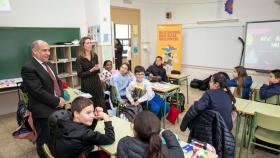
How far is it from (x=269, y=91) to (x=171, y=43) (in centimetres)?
402

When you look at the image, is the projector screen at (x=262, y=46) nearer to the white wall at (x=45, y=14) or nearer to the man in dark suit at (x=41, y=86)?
the white wall at (x=45, y=14)

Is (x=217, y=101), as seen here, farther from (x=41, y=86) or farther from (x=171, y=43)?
(x=171, y=43)

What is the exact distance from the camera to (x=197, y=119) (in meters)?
2.24

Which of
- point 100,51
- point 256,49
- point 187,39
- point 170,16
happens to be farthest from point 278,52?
point 100,51

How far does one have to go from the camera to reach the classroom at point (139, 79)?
5.78 feet

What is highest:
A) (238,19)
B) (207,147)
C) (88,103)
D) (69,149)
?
(238,19)

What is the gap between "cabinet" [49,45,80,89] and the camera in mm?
4802

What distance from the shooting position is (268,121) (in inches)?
93.5

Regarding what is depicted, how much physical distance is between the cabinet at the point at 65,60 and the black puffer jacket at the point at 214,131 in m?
3.51

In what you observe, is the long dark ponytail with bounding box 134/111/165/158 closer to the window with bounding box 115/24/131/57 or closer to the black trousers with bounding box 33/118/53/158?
the black trousers with bounding box 33/118/53/158

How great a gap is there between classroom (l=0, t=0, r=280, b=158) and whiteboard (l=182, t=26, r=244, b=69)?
29 mm

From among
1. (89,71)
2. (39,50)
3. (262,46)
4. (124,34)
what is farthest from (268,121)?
(124,34)

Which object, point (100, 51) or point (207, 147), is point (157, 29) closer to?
point (100, 51)

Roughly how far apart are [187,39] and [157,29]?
1.09m
